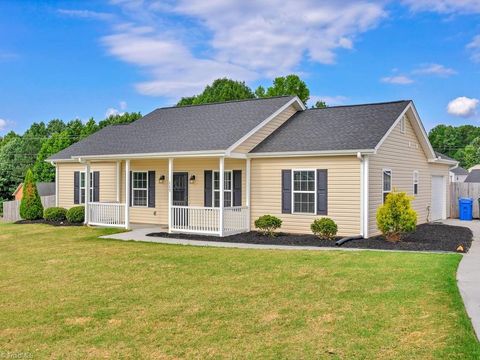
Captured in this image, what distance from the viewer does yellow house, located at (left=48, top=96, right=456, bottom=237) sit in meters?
13.7

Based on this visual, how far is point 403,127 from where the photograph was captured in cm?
1595

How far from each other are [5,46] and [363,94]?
2434cm

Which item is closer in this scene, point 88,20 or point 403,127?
point 403,127

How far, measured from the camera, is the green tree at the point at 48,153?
123 ft

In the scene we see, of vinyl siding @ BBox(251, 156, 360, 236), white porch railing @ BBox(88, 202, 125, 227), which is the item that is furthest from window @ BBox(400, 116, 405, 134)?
white porch railing @ BBox(88, 202, 125, 227)

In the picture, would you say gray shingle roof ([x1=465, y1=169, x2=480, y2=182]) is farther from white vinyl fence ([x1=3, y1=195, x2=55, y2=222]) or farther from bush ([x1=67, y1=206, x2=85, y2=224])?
bush ([x1=67, y1=206, x2=85, y2=224])

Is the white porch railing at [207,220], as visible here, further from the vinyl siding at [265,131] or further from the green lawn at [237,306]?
the green lawn at [237,306]

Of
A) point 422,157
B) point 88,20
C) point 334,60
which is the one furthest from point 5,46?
point 422,157

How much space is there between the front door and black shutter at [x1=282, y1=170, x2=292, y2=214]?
4.26 m

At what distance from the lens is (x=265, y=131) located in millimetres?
16141

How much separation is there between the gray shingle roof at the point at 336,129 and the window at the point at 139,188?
546cm

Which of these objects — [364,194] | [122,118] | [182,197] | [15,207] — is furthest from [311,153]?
[122,118]

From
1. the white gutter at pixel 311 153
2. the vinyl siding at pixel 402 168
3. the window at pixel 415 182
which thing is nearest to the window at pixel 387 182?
the vinyl siding at pixel 402 168

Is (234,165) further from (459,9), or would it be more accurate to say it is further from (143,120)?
(459,9)
